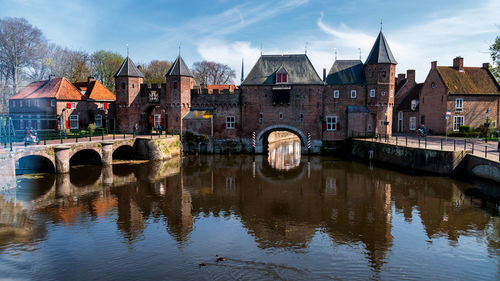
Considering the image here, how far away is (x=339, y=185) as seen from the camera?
1886cm

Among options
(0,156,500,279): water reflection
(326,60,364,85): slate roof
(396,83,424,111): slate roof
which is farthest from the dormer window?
(396,83,424,111): slate roof

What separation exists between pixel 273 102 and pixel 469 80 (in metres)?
19.6

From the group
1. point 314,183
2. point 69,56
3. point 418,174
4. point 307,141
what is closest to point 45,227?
point 314,183

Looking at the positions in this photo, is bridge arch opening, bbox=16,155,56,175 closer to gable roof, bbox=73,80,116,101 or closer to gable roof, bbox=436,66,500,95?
gable roof, bbox=73,80,116,101

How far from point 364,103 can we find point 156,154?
19287mm

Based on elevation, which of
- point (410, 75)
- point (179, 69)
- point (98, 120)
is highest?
point (410, 75)

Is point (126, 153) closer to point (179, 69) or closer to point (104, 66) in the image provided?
point (179, 69)

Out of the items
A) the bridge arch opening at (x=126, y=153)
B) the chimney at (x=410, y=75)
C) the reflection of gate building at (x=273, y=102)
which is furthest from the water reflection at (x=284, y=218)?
the chimney at (x=410, y=75)

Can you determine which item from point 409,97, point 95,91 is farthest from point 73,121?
point 409,97

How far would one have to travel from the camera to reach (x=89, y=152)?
2452 cm

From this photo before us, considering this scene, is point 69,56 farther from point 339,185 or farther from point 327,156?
point 339,185

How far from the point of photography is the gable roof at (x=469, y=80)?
3103cm

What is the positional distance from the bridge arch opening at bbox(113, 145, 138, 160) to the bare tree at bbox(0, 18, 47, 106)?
55.2 ft

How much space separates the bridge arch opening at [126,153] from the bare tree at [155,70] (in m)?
22.0
